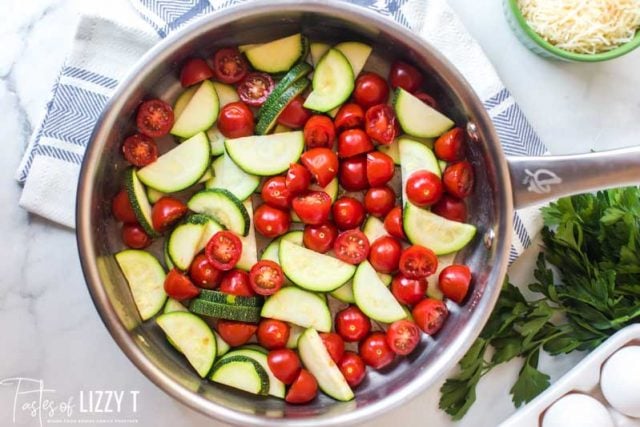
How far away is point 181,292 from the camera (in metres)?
1.96

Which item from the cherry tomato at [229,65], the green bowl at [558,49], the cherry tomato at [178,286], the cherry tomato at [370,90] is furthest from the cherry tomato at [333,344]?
the green bowl at [558,49]

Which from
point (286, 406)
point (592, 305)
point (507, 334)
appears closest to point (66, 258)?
point (286, 406)

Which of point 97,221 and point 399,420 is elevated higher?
point 97,221

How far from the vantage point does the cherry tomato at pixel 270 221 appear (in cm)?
198

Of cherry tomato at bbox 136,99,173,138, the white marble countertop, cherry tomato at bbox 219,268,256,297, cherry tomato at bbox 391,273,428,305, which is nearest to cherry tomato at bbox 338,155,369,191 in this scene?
cherry tomato at bbox 391,273,428,305

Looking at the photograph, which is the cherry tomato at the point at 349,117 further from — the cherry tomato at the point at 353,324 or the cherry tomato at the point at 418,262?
the cherry tomato at the point at 353,324

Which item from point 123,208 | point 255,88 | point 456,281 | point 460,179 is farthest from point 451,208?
point 123,208

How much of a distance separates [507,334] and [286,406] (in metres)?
0.63

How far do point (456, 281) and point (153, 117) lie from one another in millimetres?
882

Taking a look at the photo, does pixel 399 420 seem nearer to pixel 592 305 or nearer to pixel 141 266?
pixel 592 305

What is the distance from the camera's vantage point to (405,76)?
199 cm

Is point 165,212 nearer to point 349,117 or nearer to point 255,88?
point 255,88

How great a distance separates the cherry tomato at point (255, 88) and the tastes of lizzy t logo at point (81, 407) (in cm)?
84

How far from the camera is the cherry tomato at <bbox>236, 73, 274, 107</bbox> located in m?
2.00
